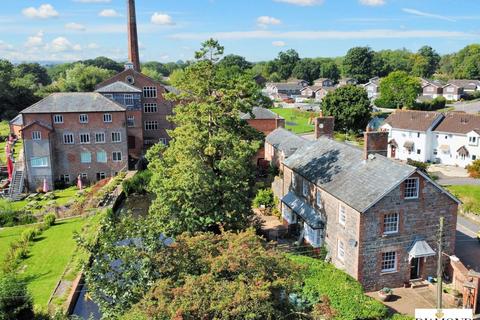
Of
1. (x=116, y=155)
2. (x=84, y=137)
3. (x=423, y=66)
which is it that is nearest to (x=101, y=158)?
(x=116, y=155)

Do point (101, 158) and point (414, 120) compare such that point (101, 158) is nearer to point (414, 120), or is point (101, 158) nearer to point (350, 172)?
point (350, 172)

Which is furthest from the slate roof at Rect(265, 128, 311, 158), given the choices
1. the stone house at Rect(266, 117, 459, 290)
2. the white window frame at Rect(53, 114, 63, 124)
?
the white window frame at Rect(53, 114, 63, 124)

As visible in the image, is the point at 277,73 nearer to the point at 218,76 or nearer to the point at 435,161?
the point at 435,161

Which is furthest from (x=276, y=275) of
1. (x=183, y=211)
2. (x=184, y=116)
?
(x=184, y=116)

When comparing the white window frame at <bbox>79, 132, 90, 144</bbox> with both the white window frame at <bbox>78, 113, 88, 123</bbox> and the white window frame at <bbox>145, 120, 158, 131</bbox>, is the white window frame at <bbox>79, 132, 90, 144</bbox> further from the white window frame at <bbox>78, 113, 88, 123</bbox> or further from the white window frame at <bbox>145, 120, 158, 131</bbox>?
the white window frame at <bbox>145, 120, 158, 131</bbox>

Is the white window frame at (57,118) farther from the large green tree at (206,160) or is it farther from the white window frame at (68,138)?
the large green tree at (206,160)

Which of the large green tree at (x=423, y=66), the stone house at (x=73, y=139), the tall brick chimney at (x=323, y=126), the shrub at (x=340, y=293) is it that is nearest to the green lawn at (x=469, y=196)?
the tall brick chimney at (x=323, y=126)
